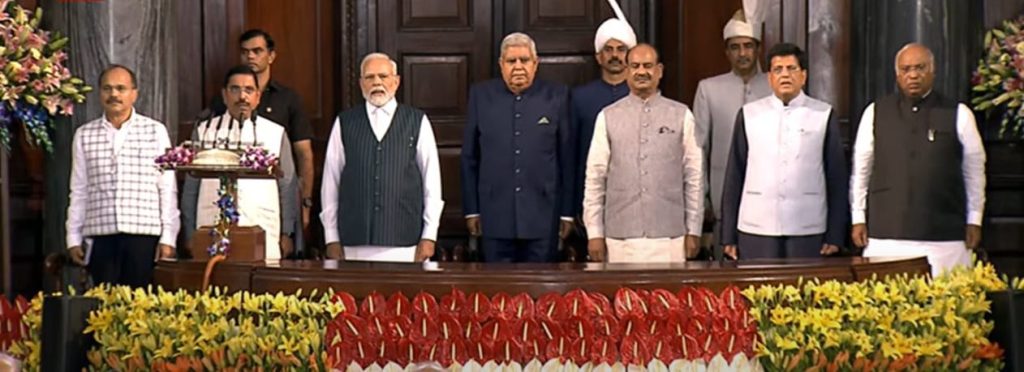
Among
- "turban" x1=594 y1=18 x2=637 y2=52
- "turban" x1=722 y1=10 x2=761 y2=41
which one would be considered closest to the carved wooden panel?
"turban" x1=594 y1=18 x2=637 y2=52

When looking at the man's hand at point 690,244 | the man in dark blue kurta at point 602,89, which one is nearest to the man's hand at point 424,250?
the man in dark blue kurta at point 602,89

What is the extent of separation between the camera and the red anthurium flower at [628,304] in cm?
385

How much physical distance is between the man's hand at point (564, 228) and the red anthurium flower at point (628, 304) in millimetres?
2887

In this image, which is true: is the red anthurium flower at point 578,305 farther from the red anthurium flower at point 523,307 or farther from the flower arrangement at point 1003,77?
the flower arrangement at point 1003,77

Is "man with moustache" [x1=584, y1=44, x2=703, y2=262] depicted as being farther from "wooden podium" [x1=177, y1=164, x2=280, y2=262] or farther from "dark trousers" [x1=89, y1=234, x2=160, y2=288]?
"wooden podium" [x1=177, y1=164, x2=280, y2=262]

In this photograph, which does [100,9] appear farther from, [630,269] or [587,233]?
[630,269]

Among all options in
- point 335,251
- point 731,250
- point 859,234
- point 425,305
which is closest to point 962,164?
point 859,234

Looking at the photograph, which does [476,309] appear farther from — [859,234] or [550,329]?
[859,234]

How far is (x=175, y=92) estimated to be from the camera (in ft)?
23.0

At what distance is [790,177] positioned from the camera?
6.45m

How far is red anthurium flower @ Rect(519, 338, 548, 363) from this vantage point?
3.85 meters

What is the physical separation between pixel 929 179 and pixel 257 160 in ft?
9.46

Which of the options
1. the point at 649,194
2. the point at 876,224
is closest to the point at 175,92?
the point at 649,194

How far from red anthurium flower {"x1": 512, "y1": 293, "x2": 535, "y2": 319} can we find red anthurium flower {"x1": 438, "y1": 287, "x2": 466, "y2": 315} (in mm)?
118
